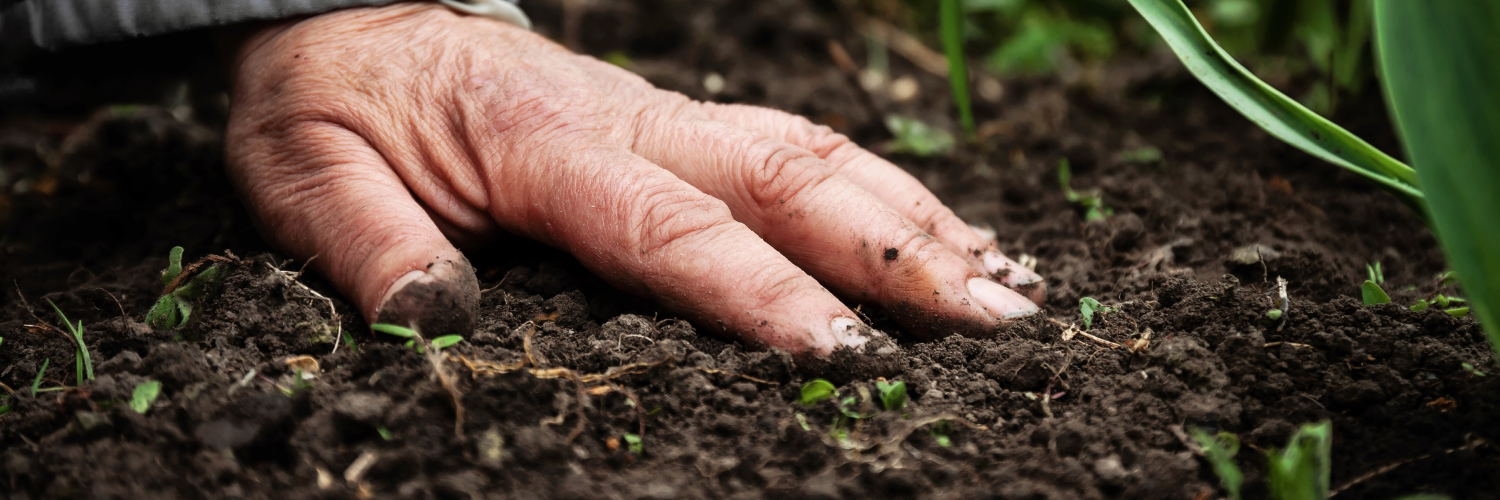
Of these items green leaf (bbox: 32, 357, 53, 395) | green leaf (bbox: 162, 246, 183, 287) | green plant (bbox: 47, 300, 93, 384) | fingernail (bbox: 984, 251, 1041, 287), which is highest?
fingernail (bbox: 984, 251, 1041, 287)

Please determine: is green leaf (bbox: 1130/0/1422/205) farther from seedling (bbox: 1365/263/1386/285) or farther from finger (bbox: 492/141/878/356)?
finger (bbox: 492/141/878/356)

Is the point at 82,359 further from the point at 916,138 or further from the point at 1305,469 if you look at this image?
the point at 916,138

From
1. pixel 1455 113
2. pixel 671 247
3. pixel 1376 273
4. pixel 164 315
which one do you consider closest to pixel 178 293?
pixel 164 315

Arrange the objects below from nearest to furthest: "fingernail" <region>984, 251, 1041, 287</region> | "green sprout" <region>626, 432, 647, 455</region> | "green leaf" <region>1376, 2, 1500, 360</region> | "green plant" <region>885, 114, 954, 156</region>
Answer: "green leaf" <region>1376, 2, 1500, 360</region>, "green sprout" <region>626, 432, 647, 455</region>, "fingernail" <region>984, 251, 1041, 287</region>, "green plant" <region>885, 114, 954, 156</region>

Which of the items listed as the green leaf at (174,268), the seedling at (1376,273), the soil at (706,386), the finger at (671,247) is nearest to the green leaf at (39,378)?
the soil at (706,386)

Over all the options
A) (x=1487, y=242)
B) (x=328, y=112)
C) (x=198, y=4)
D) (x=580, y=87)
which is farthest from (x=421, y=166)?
(x=1487, y=242)

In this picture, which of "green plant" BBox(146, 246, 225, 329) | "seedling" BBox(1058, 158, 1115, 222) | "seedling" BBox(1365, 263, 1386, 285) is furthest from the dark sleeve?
"seedling" BBox(1365, 263, 1386, 285)
